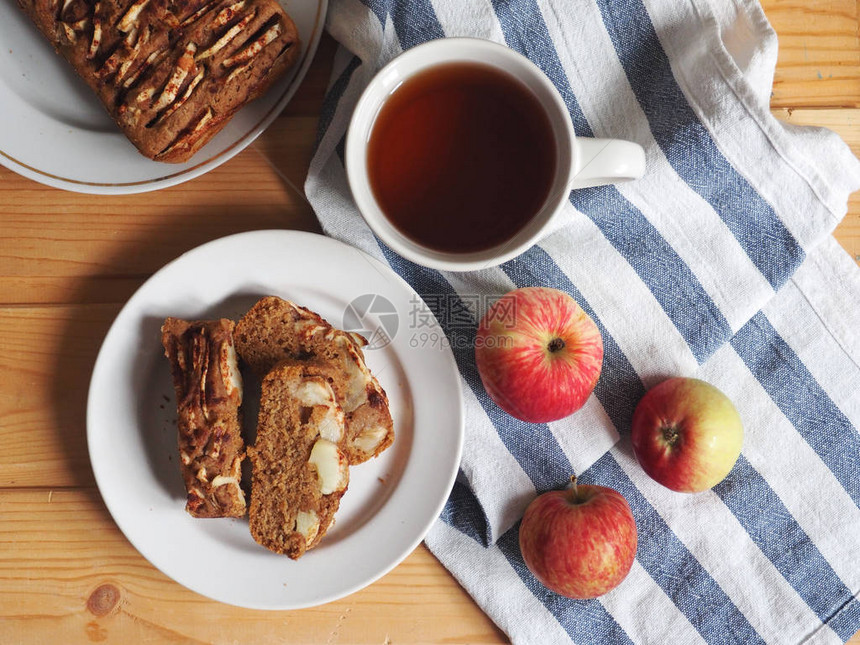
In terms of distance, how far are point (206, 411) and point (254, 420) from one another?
108 mm

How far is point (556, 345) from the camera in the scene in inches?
39.6

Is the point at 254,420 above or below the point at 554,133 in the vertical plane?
below

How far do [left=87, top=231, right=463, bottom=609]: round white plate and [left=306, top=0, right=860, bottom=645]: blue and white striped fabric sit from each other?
0.21 feet

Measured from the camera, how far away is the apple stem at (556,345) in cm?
100

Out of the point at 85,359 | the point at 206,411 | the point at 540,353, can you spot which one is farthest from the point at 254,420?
the point at 540,353

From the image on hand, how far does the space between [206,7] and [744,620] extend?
1.21 meters

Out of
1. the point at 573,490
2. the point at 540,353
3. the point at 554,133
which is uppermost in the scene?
the point at 554,133

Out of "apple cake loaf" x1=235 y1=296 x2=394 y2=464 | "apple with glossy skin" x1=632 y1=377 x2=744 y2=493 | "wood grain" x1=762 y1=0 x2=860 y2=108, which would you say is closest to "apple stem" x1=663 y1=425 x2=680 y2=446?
"apple with glossy skin" x1=632 y1=377 x2=744 y2=493

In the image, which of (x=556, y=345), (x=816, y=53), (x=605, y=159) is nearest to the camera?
(x=605, y=159)

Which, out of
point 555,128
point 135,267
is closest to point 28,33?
point 135,267

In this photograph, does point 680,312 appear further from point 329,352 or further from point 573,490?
point 329,352

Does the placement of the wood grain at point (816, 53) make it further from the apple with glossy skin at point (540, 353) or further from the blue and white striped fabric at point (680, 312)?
the apple with glossy skin at point (540, 353)

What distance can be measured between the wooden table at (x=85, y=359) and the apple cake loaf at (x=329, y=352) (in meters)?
0.17

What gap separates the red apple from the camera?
102 centimetres
